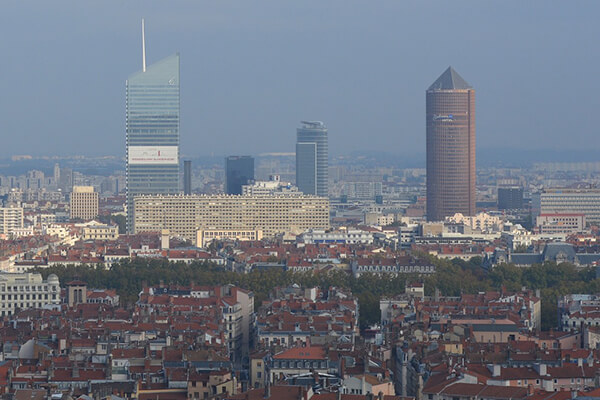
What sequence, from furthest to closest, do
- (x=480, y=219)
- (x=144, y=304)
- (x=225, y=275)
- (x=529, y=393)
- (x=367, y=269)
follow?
(x=480, y=219) → (x=367, y=269) → (x=225, y=275) → (x=144, y=304) → (x=529, y=393)

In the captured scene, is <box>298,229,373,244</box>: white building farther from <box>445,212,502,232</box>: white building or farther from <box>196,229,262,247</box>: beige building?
<box>445,212,502,232</box>: white building

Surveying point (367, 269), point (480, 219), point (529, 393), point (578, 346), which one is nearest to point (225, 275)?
point (367, 269)

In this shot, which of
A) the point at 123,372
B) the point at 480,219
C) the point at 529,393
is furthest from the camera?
the point at 480,219

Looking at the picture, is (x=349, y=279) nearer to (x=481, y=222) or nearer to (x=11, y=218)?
(x=481, y=222)

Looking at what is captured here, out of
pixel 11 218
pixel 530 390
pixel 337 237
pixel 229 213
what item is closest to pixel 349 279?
pixel 530 390

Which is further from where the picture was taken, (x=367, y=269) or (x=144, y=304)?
(x=367, y=269)

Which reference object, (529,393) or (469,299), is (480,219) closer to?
(469,299)

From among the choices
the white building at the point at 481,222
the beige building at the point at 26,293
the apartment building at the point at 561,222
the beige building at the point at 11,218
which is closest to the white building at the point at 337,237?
the white building at the point at 481,222
